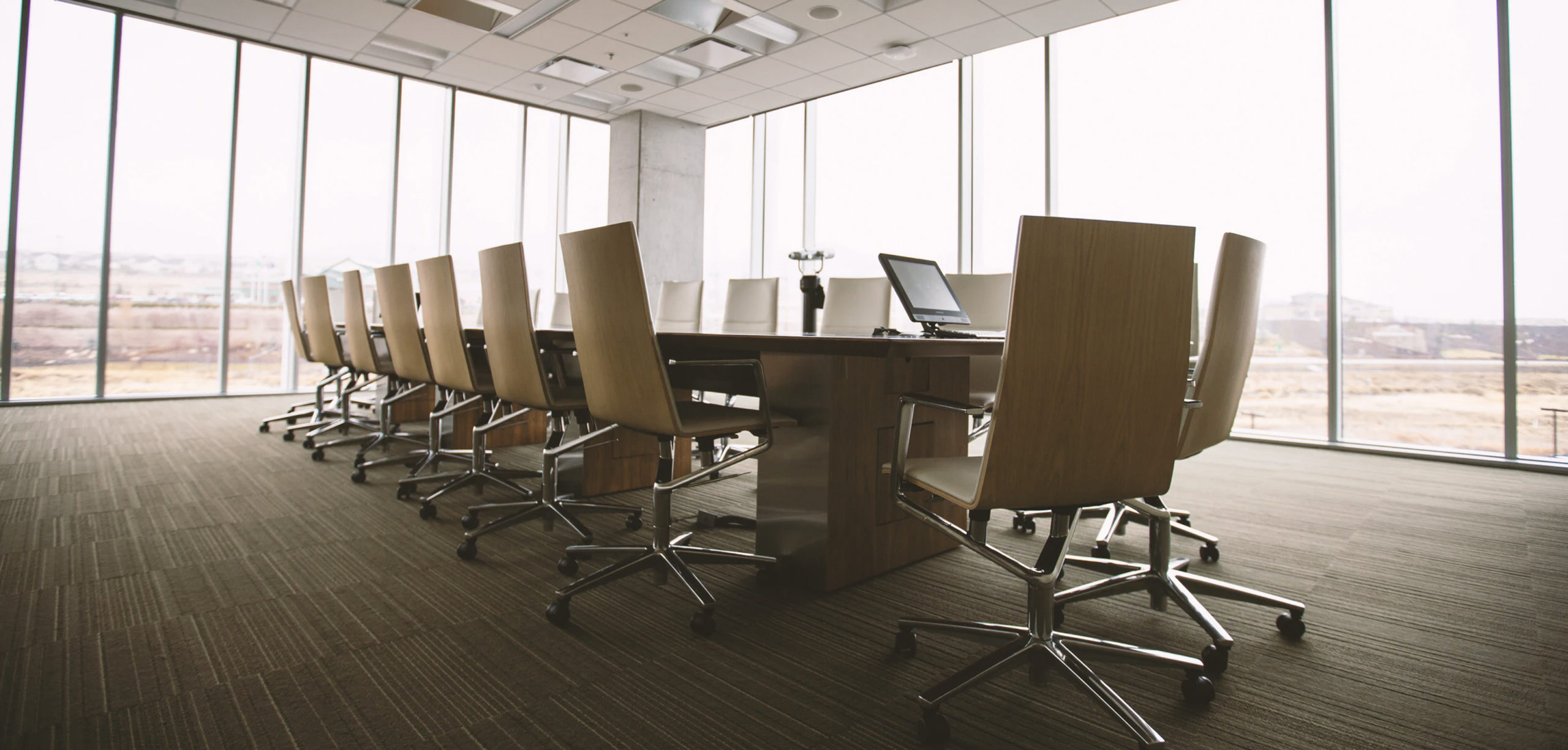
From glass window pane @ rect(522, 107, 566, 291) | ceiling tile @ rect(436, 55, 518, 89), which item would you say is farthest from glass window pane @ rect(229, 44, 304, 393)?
glass window pane @ rect(522, 107, 566, 291)

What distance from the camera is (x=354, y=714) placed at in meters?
1.52

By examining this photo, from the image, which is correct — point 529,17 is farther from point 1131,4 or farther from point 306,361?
point 1131,4

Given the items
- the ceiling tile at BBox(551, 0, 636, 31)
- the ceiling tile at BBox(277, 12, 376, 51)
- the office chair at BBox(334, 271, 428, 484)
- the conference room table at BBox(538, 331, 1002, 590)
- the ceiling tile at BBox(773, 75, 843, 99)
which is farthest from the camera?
the ceiling tile at BBox(773, 75, 843, 99)

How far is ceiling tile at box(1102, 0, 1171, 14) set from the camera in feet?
17.5

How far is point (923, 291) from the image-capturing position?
8.40ft

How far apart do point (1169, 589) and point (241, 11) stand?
777cm

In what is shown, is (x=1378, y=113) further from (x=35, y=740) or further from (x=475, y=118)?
(x=475, y=118)

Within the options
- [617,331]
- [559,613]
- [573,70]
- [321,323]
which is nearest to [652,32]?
[573,70]

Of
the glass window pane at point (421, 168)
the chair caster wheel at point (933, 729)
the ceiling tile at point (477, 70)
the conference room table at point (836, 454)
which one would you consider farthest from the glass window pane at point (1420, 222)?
the glass window pane at point (421, 168)

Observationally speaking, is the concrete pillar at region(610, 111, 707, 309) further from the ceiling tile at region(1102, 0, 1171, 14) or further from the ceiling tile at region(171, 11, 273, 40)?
the ceiling tile at region(1102, 0, 1171, 14)

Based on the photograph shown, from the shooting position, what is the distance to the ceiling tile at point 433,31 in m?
6.02

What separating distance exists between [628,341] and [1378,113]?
568 cm

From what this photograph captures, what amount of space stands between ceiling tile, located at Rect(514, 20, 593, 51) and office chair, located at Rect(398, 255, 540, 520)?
3.86m

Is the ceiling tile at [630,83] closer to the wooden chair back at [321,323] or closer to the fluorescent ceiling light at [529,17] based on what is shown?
the fluorescent ceiling light at [529,17]
